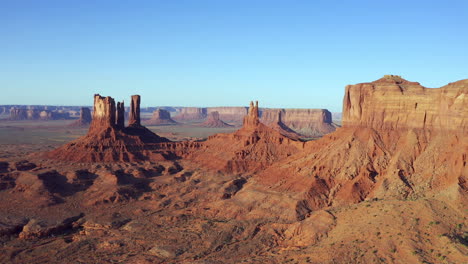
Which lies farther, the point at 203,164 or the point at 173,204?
the point at 203,164

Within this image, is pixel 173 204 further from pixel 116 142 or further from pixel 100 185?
pixel 116 142

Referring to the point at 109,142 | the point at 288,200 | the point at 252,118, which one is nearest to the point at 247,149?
the point at 252,118

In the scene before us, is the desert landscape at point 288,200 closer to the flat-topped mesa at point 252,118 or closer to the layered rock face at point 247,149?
the layered rock face at point 247,149

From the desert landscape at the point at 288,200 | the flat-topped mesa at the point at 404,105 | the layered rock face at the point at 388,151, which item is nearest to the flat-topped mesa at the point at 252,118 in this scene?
the desert landscape at the point at 288,200

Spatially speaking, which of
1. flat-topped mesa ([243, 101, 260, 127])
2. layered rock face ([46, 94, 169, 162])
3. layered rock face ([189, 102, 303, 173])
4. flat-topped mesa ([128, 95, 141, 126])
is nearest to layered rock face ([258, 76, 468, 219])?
layered rock face ([189, 102, 303, 173])

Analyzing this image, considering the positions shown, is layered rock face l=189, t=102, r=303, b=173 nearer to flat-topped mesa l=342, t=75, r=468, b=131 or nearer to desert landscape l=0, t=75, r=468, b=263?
desert landscape l=0, t=75, r=468, b=263

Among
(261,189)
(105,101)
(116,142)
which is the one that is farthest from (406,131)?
(105,101)
